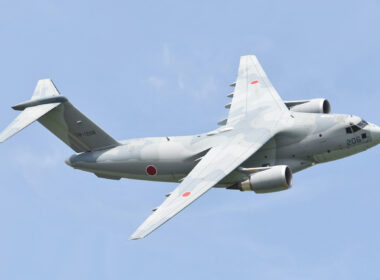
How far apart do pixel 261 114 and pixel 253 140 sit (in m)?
2.93

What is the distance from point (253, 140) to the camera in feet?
132

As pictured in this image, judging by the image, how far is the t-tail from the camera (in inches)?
1655

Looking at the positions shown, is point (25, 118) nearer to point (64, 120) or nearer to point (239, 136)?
point (64, 120)

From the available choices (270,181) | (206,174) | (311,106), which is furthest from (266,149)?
(311,106)

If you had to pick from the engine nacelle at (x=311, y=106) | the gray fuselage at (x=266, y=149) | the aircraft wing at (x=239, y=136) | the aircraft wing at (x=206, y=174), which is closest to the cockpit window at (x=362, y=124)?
the gray fuselage at (x=266, y=149)

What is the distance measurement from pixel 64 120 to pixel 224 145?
7.90m

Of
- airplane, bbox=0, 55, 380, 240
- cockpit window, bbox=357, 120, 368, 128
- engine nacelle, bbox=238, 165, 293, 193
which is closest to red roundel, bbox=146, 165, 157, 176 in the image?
airplane, bbox=0, 55, 380, 240

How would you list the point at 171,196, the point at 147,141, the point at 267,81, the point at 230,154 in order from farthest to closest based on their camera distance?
the point at 267,81 → the point at 147,141 → the point at 230,154 → the point at 171,196

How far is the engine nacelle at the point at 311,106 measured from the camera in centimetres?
4425

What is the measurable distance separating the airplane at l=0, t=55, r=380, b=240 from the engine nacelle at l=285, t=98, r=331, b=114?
→ 5 cm

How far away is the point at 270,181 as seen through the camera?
1502 inches

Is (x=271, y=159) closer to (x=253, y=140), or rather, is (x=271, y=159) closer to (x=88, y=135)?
(x=253, y=140)

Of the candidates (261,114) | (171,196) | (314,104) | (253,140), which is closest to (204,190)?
(171,196)

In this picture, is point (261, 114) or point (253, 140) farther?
point (261, 114)
